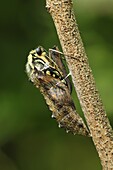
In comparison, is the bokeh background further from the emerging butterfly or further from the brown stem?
the brown stem

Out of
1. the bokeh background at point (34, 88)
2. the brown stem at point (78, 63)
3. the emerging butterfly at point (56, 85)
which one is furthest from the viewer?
the bokeh background at point (34, 88)

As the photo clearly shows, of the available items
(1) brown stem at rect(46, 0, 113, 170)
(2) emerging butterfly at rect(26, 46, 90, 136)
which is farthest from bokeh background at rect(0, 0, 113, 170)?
(1) brown stem at rect(46, 0, 113, 170)

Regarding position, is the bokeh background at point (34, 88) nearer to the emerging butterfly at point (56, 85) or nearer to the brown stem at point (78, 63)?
the emerging butterfly at point (56, 85)

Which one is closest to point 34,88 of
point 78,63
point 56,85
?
point 56,85

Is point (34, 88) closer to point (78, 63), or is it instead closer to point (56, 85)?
point (56, 85)

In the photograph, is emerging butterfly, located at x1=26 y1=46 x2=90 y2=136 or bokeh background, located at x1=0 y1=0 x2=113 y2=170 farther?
bokeh background, located at x1=0 y1=0 x2=113 y2=170

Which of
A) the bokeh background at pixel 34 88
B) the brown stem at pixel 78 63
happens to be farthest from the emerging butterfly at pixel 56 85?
the bokeh background at pixel 34 88
